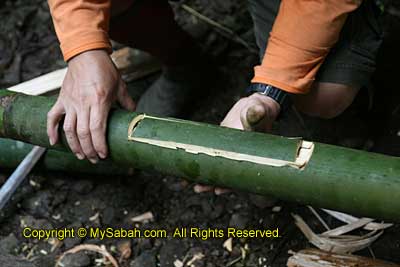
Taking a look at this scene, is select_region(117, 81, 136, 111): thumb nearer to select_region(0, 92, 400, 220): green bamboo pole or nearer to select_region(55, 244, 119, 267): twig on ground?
select_region(0, 92, 400, 220): green bamboo pole

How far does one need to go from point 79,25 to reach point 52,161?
0.60 m

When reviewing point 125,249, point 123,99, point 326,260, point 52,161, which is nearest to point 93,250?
point 125,249

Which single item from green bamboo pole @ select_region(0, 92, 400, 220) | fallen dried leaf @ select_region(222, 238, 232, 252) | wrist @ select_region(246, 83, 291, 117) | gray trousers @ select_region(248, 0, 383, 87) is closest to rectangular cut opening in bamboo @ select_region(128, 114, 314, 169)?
green bamboo pole @ select_region(0, 92, 400, 220)

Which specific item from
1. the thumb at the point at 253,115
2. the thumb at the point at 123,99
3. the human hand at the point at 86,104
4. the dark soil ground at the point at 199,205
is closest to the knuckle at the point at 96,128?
the human hand at the point at 86,104

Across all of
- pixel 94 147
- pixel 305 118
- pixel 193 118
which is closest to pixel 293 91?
pixel 94 147

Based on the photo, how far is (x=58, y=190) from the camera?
181cm

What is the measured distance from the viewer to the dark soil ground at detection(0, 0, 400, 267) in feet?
5.31

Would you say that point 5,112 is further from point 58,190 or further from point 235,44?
point 235,44

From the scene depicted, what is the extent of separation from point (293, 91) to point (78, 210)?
782 millimetres

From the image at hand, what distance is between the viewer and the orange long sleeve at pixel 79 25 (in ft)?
4.24

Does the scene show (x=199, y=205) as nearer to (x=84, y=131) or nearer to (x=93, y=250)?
(x=93, y=250)

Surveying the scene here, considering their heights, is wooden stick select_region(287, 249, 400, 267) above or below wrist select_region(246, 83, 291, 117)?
below

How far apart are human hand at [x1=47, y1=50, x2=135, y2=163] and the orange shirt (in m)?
0.05

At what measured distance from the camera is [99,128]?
118cm
